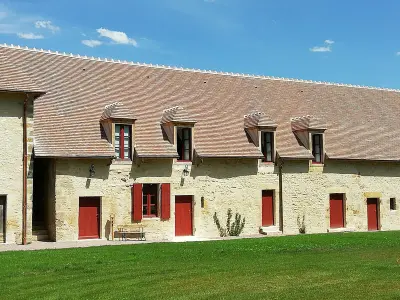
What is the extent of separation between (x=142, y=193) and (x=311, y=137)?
9264 millimetres

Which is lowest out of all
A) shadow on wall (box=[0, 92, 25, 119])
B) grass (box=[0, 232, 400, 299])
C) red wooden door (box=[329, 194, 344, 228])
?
grass (box=[0, 232, 400, 299])

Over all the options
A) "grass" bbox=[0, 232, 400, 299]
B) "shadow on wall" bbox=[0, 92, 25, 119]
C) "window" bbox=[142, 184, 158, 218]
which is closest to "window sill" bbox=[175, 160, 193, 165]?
"window" bbox=[142, 184, 158, 218]

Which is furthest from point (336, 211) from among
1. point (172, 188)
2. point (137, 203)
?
point (137, 203)

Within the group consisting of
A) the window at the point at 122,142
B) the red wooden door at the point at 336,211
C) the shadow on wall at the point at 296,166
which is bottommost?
the red wooden door at the point at 336,211

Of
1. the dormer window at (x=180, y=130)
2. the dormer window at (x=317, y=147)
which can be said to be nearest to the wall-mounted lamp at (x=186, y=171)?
the dormer window at (x=180, y=130)

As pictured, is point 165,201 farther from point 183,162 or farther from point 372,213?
point 372,213

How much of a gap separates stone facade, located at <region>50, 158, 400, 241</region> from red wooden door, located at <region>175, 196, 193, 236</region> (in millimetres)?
252

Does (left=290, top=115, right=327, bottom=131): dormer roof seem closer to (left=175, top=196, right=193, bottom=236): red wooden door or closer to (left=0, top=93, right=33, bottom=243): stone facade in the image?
(left=175, top=196, right=193, bottom=236): red wooden door

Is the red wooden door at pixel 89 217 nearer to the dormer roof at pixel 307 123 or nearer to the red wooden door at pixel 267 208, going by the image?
the red wooden door at pixel 267 208

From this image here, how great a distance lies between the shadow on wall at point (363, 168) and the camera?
2814 cm

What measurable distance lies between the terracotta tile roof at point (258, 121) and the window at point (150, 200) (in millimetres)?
5752

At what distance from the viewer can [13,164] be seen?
20.7m

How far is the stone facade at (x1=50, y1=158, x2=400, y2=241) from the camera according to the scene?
22203 millimetres

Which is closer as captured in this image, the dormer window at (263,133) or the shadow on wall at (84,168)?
the shadow on wall at (84,168)
